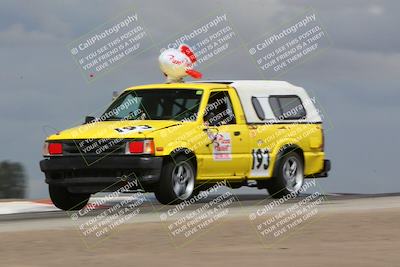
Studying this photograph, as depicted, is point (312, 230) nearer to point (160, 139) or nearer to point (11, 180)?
point (160, 139)

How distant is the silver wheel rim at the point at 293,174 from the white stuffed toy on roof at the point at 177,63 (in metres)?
2.18

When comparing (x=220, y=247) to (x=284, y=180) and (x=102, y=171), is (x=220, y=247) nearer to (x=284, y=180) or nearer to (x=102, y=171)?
(x=102, y=171)

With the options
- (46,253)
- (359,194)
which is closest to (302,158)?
(359,194)

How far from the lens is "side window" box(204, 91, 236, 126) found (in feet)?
55.6

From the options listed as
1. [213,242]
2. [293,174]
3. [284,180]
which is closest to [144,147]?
[284,180]

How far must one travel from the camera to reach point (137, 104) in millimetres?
17312

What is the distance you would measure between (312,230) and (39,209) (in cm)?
570

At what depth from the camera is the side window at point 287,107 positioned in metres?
18.5

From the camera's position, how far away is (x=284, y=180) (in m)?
18.3

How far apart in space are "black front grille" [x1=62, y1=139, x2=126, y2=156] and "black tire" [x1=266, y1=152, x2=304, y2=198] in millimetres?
3429

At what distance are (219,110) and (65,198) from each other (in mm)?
2822

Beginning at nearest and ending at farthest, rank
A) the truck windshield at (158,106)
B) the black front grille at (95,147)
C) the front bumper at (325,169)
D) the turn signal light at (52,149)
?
the black front grille at (95,147), the turn signal light at (52,149), the truck windshield at (158,106), the front bumper at (325,169)

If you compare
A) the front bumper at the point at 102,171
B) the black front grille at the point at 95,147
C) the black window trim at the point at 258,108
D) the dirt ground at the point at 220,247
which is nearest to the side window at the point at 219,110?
the black window trim at the point at 258,108

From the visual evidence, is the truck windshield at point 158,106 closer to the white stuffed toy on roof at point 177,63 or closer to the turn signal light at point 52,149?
the white stuffed toy on roof at point 177,63
